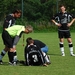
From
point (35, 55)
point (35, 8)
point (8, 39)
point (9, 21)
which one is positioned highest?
point (9, 21)

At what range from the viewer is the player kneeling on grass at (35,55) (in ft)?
32.6

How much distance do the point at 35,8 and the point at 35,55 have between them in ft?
134

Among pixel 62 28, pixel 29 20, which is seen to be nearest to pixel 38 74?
pixel 62 28

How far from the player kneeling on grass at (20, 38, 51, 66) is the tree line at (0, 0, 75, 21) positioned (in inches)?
1379

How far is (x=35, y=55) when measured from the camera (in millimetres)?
9930

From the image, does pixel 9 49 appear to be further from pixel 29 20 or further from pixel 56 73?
pixel 29 20

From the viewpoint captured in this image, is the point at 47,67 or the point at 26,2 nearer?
the point at 47,67

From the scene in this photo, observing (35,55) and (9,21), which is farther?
(9,21)

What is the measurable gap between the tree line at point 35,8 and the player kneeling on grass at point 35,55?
35.0 metres

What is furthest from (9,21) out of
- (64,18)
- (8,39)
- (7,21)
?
(64,18)

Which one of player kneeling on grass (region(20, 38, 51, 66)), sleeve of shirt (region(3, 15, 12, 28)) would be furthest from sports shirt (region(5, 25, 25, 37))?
player kneeling on grass (region(20, 38, 51, 66))

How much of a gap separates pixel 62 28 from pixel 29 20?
32.7 m

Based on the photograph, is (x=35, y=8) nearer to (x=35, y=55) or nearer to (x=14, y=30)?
(x=14, y=30)

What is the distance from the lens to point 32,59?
1002 cm
